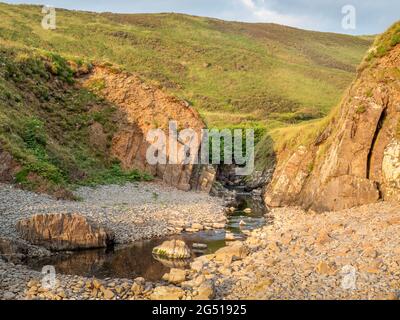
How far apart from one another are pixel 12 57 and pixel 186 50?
7196 centimetres

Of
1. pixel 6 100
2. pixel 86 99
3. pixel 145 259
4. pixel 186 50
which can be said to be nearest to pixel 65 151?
pixel 6 100

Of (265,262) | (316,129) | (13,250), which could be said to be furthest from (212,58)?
(13,250)

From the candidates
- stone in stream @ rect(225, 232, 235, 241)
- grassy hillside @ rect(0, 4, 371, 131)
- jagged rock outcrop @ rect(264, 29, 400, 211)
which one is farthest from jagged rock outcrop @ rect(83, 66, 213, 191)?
grassy hillside @ rect(0, 4, 371, 131)

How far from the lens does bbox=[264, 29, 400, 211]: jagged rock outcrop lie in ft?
85.6

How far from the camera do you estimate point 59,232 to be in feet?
59.5

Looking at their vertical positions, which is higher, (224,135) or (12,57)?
(12,57)

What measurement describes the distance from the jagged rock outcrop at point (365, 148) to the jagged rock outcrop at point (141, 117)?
37.9 ft

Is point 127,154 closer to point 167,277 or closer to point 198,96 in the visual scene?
point 167,277

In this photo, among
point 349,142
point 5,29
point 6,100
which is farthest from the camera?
point 5,29

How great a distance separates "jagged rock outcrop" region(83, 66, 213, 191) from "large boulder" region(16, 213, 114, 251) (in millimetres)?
18696

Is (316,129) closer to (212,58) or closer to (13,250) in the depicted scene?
(13,250)

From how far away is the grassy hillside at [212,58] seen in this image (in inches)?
3366

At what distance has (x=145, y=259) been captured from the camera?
17547 millimetres

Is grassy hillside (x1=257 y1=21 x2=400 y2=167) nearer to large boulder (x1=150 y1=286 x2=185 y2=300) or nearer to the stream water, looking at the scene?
the stream water
